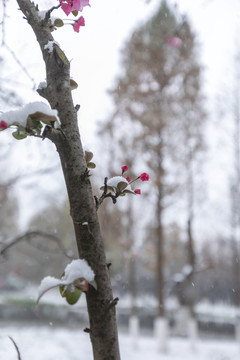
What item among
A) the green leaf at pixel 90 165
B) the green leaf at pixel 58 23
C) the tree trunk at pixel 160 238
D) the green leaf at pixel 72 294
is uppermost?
the tree trunk at pixel 160 238

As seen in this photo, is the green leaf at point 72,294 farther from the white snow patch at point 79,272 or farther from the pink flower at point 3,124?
the pink flower at point 3,124

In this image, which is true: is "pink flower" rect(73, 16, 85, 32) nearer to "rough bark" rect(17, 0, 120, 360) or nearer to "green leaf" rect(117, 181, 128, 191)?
"rough bark" rect(17, 0, 120, 360)

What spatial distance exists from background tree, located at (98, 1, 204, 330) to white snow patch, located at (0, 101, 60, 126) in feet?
27.1

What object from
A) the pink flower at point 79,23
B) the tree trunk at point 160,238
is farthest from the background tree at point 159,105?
the pink flower at point 79,23

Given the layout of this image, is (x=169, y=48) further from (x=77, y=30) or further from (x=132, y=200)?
(x=77, y=30)

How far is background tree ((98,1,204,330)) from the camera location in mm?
9016

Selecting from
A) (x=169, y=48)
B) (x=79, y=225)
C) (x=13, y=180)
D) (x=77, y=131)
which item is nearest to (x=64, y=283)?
(x=79, y=225)

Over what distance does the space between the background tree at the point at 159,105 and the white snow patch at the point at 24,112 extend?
27.1ft

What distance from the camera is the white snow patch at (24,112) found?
60 cm

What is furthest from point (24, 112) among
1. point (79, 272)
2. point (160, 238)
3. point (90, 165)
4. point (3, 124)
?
point (160, 238)

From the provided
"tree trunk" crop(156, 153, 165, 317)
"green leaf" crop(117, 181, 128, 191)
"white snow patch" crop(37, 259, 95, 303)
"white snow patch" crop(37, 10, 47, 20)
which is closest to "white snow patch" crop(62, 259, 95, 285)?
"white snow patch" crop(37, 259, 95, 303)

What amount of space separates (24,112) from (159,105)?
8.73m

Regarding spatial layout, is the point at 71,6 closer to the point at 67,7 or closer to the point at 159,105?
the point at 67,7

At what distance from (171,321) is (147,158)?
863cm
